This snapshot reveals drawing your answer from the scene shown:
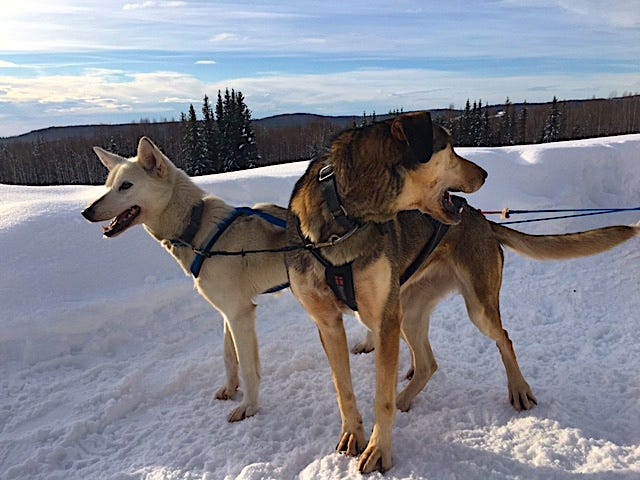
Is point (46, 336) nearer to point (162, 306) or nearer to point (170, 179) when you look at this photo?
point (162, 306)

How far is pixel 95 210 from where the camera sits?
12.6 feet

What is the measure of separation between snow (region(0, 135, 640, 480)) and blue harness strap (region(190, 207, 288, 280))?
108cm

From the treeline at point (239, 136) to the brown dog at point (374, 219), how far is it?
42875 mm

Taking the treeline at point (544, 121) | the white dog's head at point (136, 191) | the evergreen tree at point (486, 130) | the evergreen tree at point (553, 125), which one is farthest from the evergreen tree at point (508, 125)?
the white dog's head at point (136, 191)

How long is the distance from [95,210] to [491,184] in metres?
7.39

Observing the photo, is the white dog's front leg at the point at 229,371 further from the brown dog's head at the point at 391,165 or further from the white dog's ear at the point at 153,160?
the brown dog's head at the point at 391,165

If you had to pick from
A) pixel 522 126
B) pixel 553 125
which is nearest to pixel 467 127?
pixel 553 125

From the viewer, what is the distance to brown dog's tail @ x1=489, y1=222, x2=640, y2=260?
148 inches

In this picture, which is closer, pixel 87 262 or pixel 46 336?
pixel 46 336

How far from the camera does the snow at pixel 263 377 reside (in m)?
3.30

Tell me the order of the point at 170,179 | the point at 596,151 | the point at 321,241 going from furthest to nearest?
the point at 596,151, the point at 170,179, the point at 321,241

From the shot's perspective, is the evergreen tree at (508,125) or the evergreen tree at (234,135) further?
the evergreen tree at (508,125)

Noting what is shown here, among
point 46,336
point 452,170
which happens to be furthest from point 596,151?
point 46,336

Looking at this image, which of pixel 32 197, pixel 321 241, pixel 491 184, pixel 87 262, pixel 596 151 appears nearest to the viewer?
pixel 321 241
